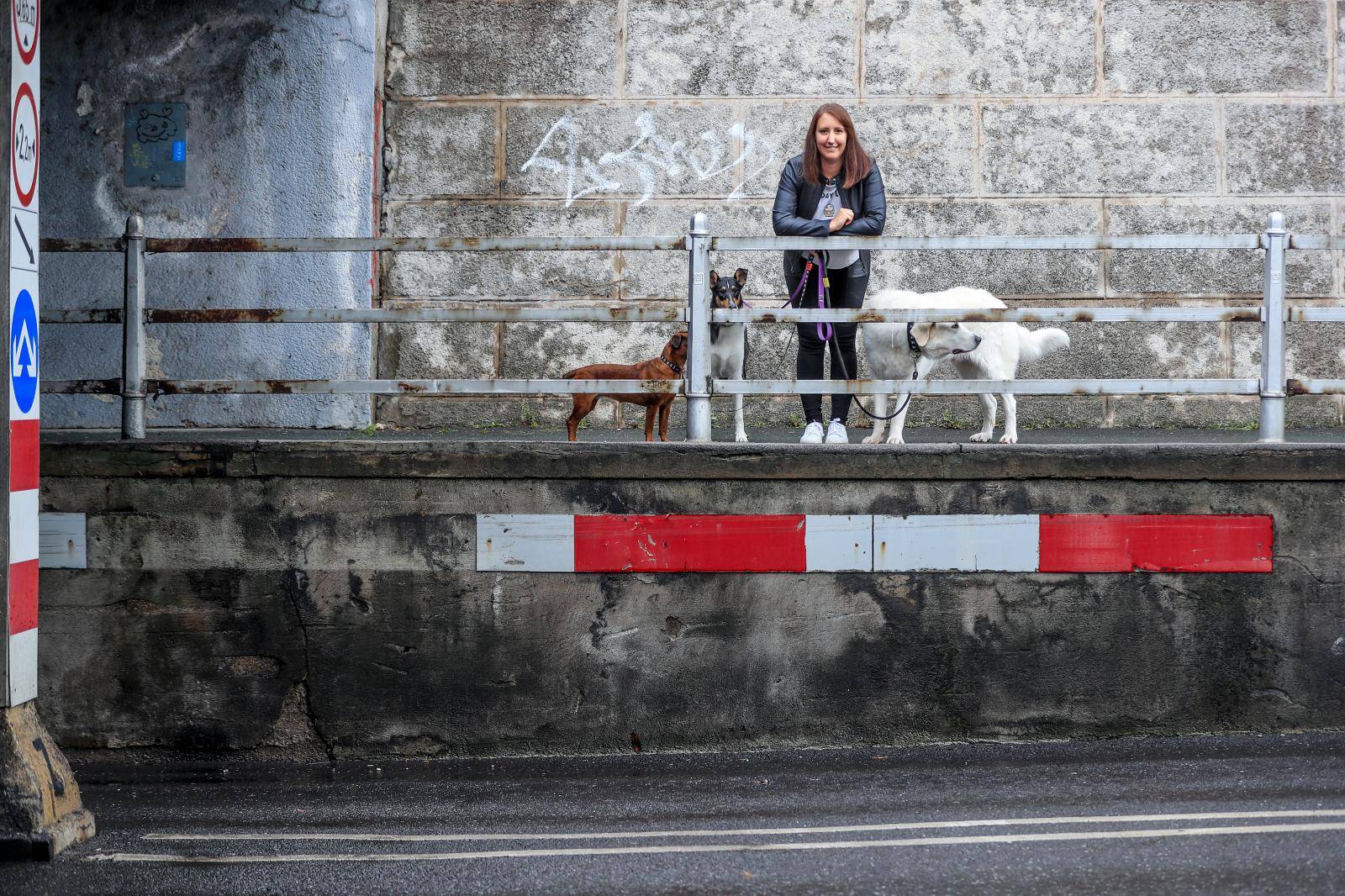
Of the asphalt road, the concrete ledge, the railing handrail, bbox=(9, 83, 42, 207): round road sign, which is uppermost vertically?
bbox=(9, 83, 42, 207): round road sign

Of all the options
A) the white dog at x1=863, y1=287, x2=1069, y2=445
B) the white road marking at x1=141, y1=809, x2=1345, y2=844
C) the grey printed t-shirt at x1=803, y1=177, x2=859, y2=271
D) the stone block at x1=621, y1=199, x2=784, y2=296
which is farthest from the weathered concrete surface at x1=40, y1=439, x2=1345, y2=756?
the stone block at x1=621, y1=199, x2=784, y2=296

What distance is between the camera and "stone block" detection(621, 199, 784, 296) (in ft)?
31.2

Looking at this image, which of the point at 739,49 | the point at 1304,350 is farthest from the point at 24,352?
the point at 1304,350

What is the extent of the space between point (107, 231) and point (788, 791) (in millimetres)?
6264

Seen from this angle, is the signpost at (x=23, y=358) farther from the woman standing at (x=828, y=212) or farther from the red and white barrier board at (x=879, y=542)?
the woman standing at (x=828, y=212)

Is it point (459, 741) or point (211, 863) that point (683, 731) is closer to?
point (459, 741)

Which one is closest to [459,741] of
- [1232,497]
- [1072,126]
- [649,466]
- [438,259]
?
[649,466]

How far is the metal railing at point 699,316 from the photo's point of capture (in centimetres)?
598

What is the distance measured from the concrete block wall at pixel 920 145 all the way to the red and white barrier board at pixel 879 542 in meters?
3.41

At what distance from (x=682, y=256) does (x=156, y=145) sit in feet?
11.5

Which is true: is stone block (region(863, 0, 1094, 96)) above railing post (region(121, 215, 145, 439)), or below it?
above

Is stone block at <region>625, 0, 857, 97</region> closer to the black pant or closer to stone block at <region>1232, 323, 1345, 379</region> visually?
the black pant

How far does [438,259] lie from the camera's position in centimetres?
960

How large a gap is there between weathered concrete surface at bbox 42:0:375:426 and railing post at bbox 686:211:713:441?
12.3 ft
